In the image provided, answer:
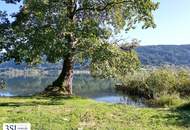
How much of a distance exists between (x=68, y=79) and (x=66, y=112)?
13534 mm

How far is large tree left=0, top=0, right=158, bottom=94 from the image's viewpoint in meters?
28.8

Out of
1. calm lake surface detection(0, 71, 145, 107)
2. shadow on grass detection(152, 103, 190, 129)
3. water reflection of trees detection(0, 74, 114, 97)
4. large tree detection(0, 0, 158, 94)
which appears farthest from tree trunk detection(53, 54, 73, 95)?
shadow on grass detection(152, 103, 190, 129)

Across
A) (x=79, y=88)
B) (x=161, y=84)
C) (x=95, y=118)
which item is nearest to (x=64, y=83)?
(x=161, y=84)

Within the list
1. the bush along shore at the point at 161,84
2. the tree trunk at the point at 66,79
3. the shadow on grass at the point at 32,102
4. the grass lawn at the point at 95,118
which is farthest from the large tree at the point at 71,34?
the bush along shore at the point at 161,84

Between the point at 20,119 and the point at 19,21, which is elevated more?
the point at 19,21

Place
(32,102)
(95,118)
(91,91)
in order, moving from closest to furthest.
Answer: (95,118)
(32,102)
(91,91)

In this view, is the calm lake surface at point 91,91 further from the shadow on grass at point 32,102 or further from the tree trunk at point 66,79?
the tree trunk at point 66,79

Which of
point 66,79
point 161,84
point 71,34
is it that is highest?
point 71,34

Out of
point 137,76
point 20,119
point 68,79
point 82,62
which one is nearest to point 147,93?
point 137,76

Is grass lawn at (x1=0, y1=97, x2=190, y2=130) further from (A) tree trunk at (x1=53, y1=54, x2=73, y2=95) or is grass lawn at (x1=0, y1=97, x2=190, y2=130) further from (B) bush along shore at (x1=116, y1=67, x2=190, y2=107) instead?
(B) bush along shore at (x1=116, y1=67, x2=190, y2=107)

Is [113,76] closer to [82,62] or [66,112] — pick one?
[82,62]

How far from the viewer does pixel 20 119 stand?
19.1 metres

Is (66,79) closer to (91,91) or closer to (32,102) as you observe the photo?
(32,102)

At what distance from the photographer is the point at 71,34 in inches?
1177
